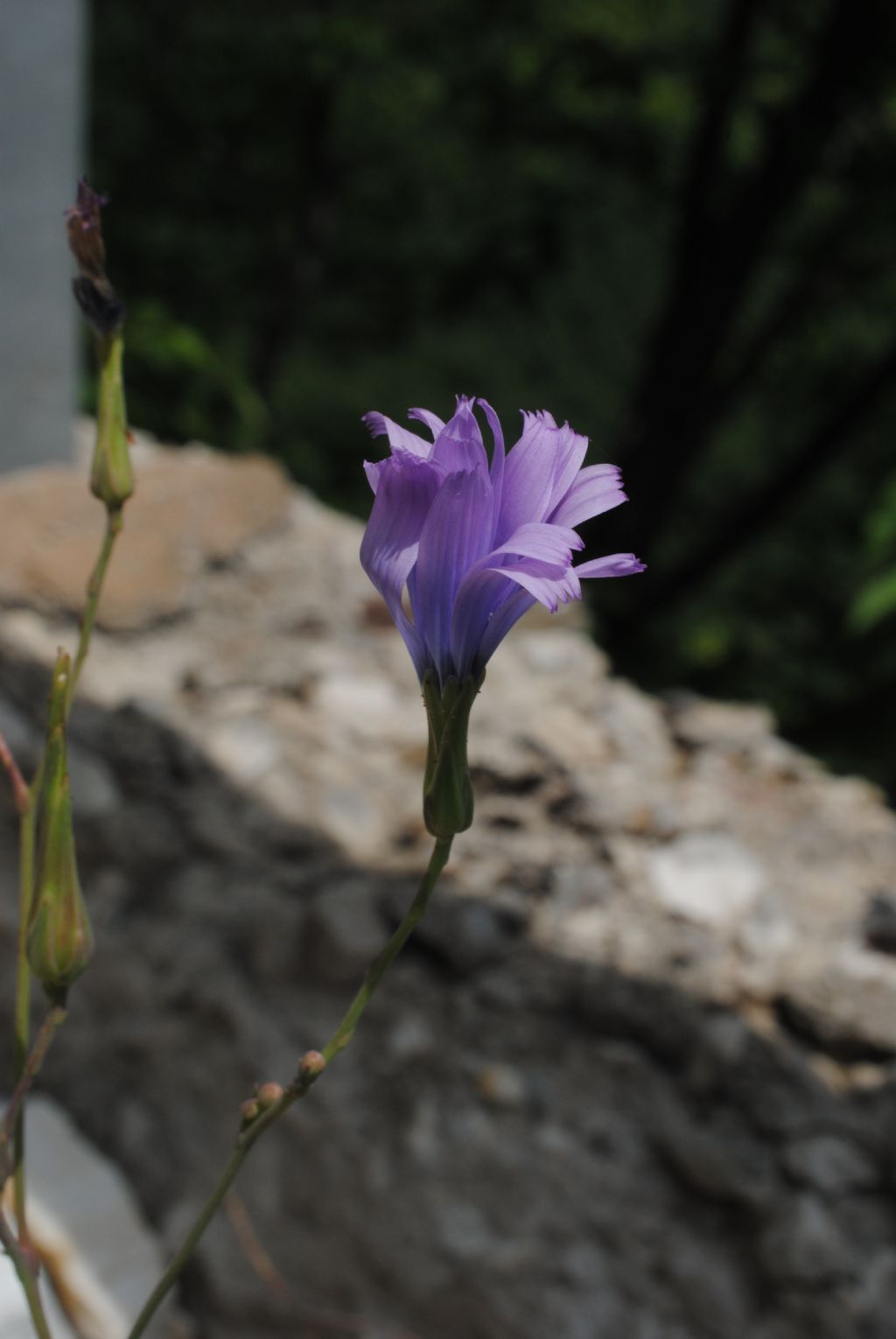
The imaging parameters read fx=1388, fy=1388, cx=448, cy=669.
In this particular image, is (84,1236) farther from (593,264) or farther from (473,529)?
(593,264)

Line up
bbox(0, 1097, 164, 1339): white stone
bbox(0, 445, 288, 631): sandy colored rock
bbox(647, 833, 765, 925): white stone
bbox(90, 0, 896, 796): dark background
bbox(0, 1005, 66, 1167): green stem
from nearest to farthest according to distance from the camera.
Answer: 1. bbox(0, 1005, 66, 1167): green stem
2. bbox(0, 1097, 164, 1339): white stone
3. bbox(647, 833, 765, 925): white stone
4. bbox(0, 445, 288, 631): sandy colored rock
5. bbox(90, 0, 896, 796): dark background

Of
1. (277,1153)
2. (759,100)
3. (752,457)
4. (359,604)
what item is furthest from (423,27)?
(277,1153)

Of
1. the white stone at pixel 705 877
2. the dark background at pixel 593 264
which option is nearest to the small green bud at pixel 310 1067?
the white stone at pixel 705 877

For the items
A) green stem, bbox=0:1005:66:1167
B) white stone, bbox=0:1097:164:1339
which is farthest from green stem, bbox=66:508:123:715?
white stone, bbox=0:1097:164:1339

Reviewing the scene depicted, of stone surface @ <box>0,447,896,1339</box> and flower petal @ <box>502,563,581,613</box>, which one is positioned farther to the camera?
stone surface @ <box>0,447,896,1339</box>

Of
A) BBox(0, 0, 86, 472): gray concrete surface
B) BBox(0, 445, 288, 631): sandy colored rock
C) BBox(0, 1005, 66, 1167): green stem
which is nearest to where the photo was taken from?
BBox(0, 1005, 66, 1167): green stem

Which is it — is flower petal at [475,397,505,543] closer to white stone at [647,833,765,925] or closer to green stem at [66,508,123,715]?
green stem at [66,508,123,715]

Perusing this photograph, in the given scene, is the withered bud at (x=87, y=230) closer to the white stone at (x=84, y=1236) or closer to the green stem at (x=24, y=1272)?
the green stem at (x=24, y=1272)
